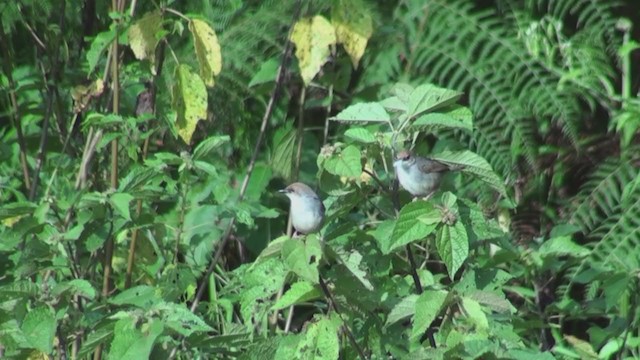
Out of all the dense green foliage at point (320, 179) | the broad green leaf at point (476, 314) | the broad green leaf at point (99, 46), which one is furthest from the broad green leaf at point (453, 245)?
the broad green leaf at point (99, 46)

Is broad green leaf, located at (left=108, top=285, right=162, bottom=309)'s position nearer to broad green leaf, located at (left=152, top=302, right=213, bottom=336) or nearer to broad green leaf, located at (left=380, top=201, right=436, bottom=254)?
broad green leaf, located at (left=152, top=302, right=213, bottom=336)

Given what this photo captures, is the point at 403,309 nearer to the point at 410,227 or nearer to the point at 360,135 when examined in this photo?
the point at 410,227

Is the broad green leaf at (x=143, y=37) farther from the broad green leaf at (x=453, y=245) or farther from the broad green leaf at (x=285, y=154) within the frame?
A: the broad green leaf at (x=453, y=245)

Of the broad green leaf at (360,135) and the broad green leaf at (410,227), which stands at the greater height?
the broad green leaf at (360,135)

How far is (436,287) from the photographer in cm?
293

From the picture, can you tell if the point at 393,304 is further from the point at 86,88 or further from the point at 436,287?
the point at 86,88

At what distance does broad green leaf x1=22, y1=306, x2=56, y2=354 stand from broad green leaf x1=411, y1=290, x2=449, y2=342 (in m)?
0.88

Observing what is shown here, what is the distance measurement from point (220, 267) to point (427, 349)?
183 centimetres

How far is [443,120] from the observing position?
2.59m

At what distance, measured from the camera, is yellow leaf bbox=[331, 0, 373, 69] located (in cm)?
342

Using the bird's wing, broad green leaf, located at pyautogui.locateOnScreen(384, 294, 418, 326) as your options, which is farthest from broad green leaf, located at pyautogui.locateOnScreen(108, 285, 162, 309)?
the bird's wing

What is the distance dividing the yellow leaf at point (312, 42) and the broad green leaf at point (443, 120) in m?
0.79

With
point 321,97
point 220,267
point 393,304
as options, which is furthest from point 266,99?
point 393,304

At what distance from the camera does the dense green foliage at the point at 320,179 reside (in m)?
2.72
